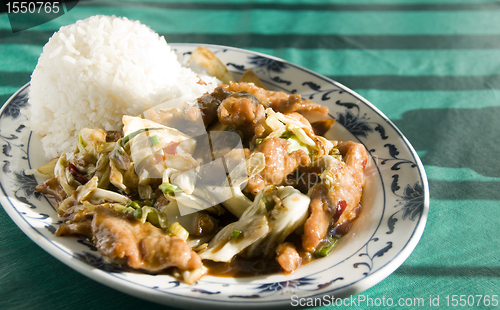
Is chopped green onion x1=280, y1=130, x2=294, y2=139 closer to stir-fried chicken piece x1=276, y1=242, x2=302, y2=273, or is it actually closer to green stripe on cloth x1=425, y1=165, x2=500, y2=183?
stir-fried chicken piece x1=276, y1=242, x2=302, y2=273

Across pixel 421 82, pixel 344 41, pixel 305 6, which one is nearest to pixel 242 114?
pixel 421 82

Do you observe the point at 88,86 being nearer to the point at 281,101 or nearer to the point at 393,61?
the point at 281,101

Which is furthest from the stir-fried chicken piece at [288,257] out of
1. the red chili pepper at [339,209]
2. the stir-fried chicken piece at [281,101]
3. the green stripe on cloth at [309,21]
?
the green stripe on cloth at [309,21]

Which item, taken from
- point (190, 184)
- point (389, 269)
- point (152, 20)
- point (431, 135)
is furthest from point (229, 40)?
point (389, 269)

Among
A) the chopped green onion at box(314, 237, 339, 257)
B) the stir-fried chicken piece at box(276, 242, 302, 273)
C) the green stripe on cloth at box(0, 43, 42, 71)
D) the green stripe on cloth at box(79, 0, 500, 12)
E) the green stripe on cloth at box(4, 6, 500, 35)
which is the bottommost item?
the chopped green onion at box(314, 237, 339, 257)

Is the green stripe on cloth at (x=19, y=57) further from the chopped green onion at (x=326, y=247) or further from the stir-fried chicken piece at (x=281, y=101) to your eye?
the chopped green onion at (x=326, y=247)

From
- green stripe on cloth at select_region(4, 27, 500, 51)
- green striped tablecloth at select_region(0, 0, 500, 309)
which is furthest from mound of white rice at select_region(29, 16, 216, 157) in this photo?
green stripe on cloth at select_region(4, 27, 500, 51)

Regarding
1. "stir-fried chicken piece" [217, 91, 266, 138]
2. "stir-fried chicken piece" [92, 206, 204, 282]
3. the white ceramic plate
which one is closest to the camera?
the white ceramic plate
